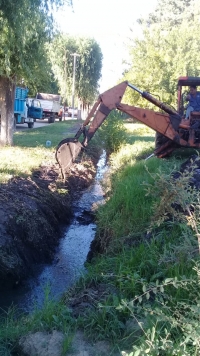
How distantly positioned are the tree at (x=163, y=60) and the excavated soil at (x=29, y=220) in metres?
16.8

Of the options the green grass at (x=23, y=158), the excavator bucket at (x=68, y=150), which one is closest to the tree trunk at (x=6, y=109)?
the green grass at (x=23, y=158)

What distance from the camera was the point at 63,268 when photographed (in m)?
6.99

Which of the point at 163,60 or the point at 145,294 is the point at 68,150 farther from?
the point at 163,60

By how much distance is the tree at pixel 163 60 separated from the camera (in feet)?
84.2

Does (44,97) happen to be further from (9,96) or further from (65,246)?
(65,246)

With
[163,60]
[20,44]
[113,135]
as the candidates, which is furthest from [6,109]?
[163,60]

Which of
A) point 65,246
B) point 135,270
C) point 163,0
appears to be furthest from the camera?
point 163,0

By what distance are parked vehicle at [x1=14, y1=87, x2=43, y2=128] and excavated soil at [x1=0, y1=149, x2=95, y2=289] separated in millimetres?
14269

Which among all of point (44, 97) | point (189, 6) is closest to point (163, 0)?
point (189, 6)

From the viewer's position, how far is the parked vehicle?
79.2 ft

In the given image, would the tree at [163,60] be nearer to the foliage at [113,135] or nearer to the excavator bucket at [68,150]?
the foliage at [113,135]

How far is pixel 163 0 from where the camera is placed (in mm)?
43156

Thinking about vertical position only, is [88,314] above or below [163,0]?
below

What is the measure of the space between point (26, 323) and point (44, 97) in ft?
119
